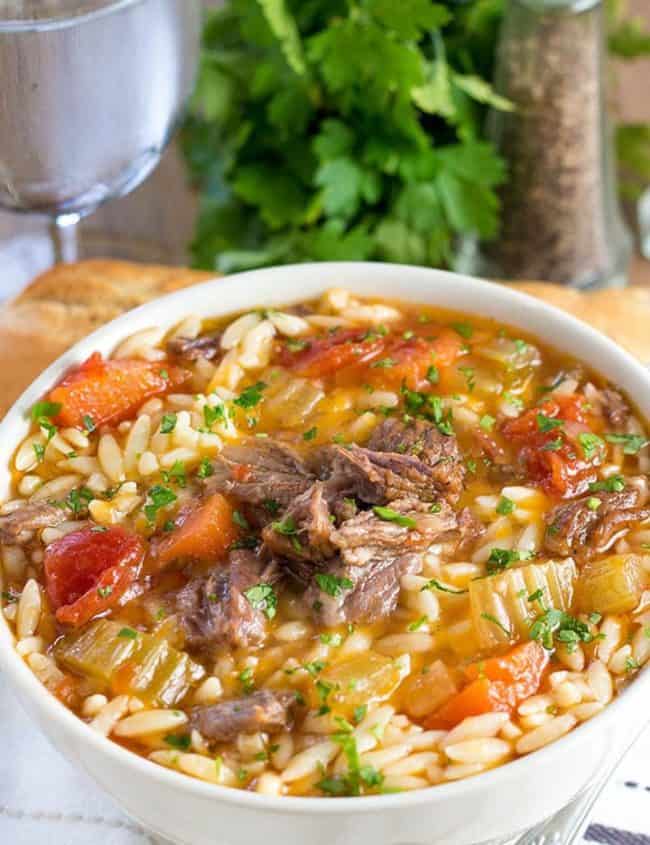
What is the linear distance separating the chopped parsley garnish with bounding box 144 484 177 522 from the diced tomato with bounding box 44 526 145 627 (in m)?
0.09

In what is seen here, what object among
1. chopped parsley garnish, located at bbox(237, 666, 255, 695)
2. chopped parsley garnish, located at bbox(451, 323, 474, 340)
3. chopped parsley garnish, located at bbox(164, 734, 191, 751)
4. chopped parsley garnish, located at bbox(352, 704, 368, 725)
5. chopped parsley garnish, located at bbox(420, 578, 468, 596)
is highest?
chopped parsley garnish, located at bbox(451, 323, 474, 340)

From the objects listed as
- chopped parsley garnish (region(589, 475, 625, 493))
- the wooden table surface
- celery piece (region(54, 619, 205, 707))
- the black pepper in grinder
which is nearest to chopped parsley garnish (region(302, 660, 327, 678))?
celery piece (region(54, 619, 205, 707))

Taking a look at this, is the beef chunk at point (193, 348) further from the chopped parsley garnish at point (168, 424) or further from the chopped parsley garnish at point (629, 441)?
the chopped parsley garnish at point (629, 441)

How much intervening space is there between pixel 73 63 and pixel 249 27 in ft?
4.82

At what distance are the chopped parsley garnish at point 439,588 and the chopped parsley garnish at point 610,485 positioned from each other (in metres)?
0.55

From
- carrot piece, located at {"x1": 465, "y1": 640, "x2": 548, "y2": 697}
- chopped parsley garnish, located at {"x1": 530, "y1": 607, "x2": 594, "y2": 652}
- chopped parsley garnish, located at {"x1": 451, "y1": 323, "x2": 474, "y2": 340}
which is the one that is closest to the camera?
carrot piece, located at {"x1": 465, "y1": 640, "x2": 548, "y2": 697}

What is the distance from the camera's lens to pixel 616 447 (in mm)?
3732

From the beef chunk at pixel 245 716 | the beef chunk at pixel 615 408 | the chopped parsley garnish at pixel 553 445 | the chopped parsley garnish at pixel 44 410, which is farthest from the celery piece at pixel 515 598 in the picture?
the chopped parsley garnish at pixel 44 410

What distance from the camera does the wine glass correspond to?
4.48m

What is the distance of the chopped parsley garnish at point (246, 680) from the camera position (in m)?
3.11

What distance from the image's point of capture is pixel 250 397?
152 inches

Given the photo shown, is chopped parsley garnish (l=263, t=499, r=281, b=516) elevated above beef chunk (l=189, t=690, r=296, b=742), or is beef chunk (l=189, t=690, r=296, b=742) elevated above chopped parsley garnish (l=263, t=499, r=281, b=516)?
chopped parsley garnish (l=263, t=499, r=281, b=516)

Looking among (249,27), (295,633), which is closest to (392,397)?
(295,633)

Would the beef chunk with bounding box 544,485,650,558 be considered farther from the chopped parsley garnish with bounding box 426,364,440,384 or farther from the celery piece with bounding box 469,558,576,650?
the chopped parsley garnish with bounding box 426,364,440,384
